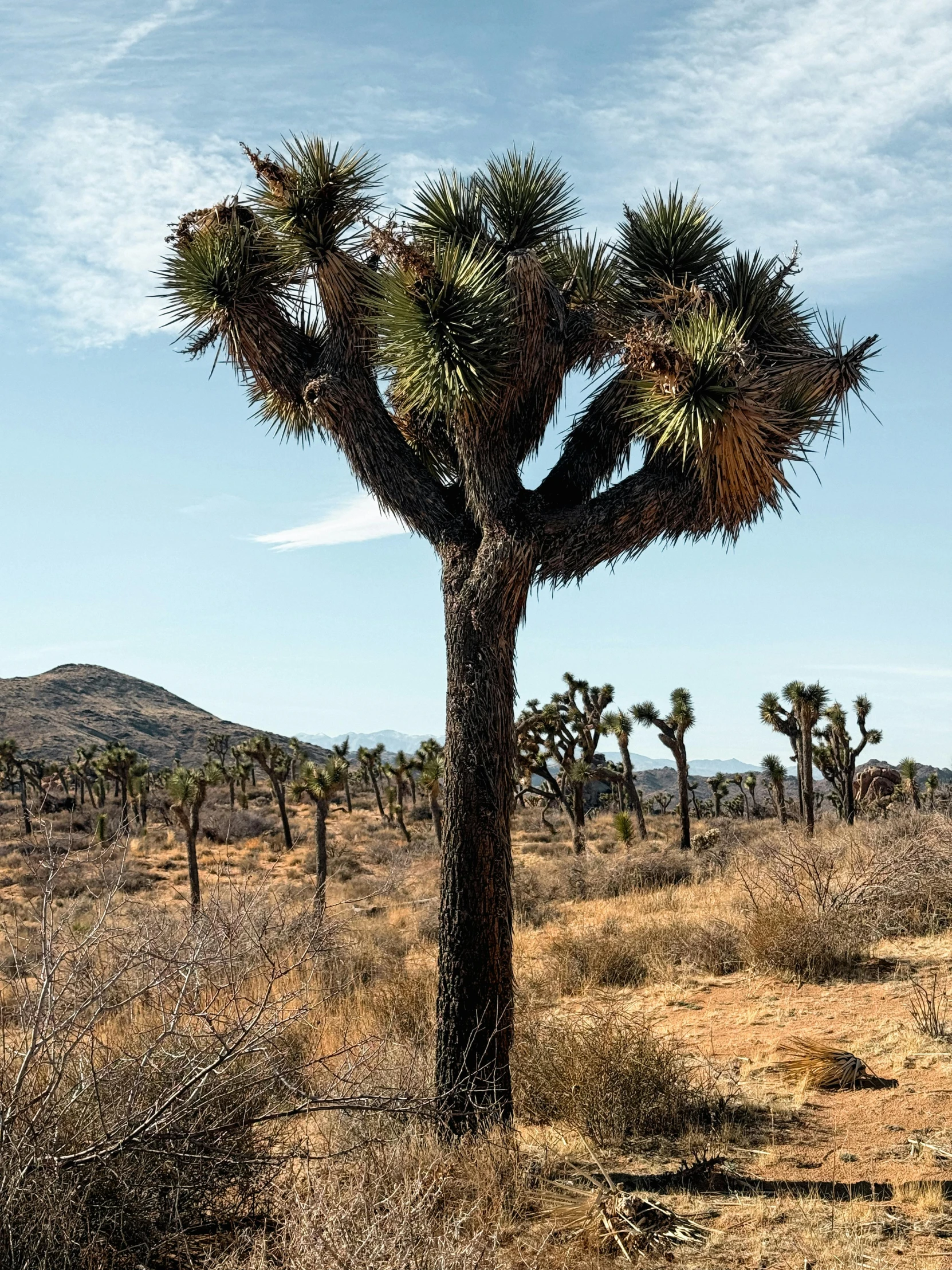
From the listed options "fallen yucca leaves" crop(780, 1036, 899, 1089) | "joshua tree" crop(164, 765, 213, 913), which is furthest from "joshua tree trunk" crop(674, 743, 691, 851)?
"fallen yucca leaves" crop(780, 1036, 899, 1089)

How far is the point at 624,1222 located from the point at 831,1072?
3.06 metres

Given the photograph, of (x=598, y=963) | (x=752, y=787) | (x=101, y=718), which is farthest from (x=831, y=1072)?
(x=101, y=718)

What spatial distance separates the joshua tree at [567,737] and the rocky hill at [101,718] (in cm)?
5544

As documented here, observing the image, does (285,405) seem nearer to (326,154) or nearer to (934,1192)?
(326,154)

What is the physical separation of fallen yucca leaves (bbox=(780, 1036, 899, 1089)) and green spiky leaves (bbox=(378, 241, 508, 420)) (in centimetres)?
552

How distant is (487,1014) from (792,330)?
5827mm

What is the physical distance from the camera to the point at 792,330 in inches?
329

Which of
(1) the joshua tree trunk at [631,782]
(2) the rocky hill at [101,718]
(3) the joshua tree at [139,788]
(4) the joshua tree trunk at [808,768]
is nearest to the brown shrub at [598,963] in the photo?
(1) the joshua tree trunk at [631,782]

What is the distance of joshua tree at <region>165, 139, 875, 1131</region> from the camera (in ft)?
22.4

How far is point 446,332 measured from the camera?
23.5ft

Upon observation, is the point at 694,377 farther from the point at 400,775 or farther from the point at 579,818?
the point at 400,775

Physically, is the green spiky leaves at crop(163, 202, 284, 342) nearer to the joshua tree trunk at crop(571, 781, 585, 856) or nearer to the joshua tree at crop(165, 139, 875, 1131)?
the joshua tree at crop(165, 139, 875, 1131)

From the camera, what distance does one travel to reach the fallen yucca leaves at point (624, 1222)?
5074mm

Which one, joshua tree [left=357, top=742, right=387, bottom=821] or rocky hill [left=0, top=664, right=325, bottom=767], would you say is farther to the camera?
rocky hill [left=0, top=664, right=325, bottom=767]
